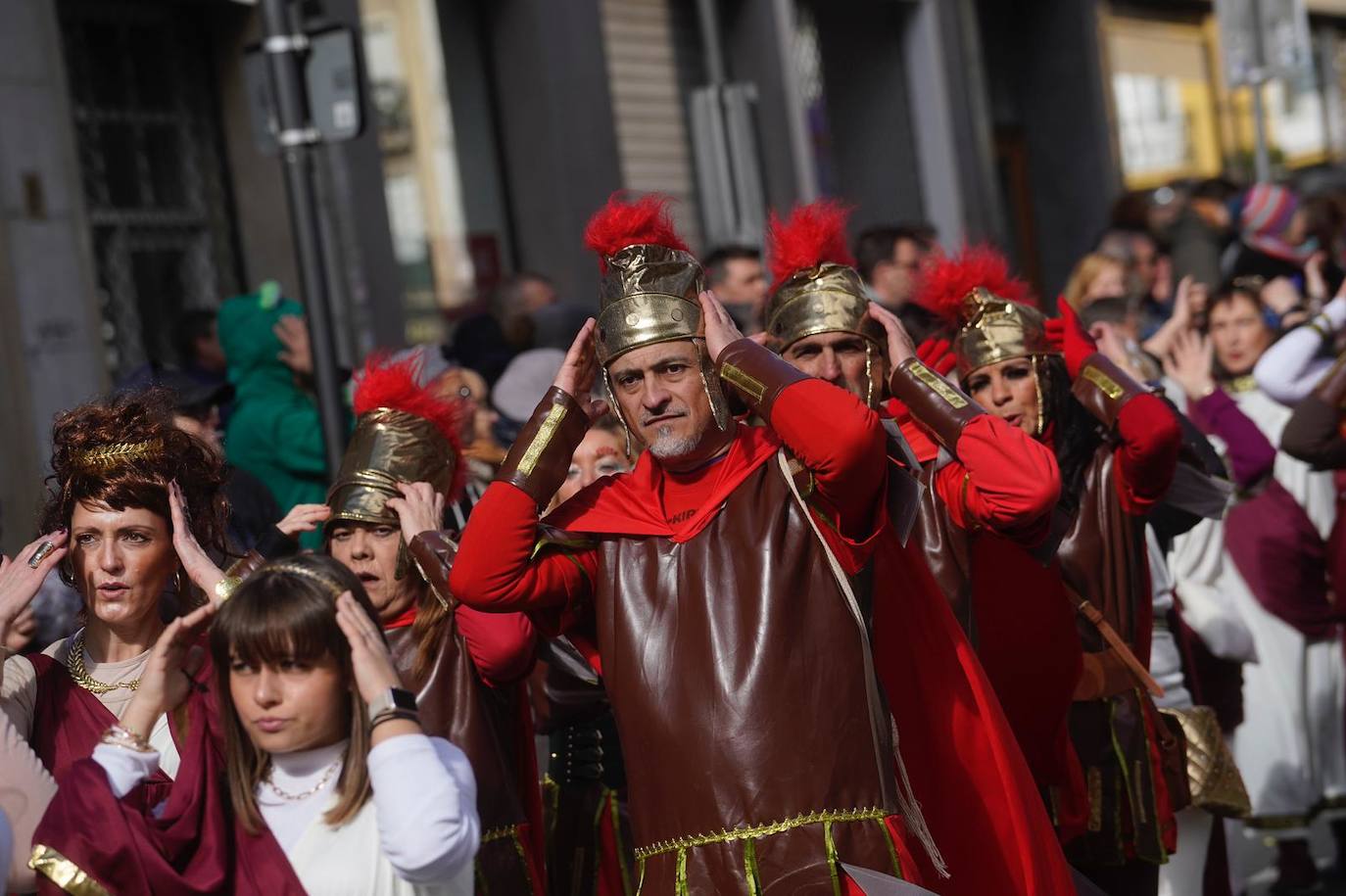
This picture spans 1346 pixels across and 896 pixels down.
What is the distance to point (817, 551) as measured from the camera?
4.27m

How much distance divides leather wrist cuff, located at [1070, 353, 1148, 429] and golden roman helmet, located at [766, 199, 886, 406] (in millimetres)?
626

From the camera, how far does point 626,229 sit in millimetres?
4637

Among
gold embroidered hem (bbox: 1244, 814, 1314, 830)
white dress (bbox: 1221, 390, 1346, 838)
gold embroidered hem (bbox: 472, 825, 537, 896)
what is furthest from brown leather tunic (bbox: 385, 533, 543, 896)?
white dress (bbox: 1221, 390, 1346, 838)

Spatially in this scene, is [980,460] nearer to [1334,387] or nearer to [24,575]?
[24,575]

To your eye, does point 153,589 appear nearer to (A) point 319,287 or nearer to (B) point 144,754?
(B) point 144,754

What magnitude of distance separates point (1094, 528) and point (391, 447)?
196 cm

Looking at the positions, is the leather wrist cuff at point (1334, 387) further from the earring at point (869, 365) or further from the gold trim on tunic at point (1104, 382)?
the earring at point (869, 365)

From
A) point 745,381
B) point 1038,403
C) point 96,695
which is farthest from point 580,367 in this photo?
point 1038,403

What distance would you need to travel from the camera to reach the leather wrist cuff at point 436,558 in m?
4.73

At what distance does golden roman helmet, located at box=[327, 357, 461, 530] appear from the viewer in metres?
5.15

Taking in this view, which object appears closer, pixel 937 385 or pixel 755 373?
pixel 755 373

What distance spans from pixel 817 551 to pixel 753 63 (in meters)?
12.0

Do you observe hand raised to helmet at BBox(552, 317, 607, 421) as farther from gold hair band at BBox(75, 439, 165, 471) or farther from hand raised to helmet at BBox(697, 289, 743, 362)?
gold hair band at BBox(75, 439, 165, 471)

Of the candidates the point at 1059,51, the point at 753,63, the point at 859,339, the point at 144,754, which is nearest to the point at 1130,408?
the point at 859,339
